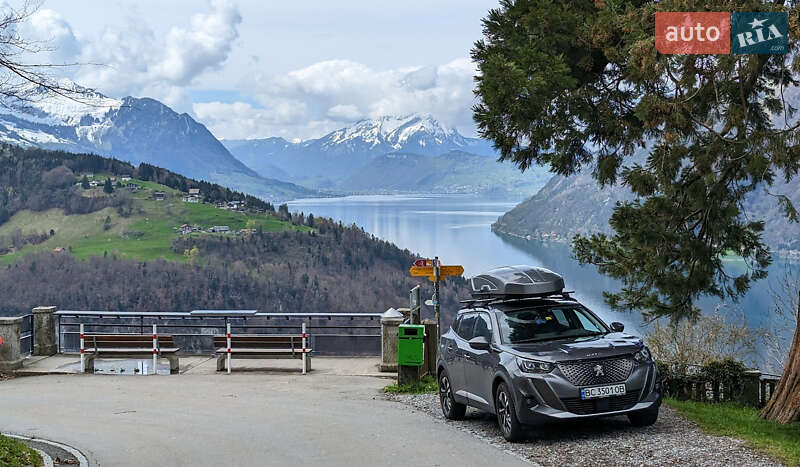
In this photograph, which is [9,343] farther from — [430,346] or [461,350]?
[461,350]

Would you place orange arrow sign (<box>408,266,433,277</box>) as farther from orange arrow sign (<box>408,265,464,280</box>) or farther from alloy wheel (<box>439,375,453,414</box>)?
alloy wheel (<box>439,375,453,414</box>)

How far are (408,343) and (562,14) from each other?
600 centimetres

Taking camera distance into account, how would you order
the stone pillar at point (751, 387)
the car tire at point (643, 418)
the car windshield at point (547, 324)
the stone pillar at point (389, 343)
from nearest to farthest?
the car tire at point (643, 418) < the car windshield at point (547, 324) < the stone pillar at point (751, 387) < the stone pillar at point (389, 343)

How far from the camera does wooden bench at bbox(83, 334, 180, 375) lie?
18.2 metres

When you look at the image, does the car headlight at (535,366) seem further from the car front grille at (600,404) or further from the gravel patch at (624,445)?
the gravel patch at (624,445)

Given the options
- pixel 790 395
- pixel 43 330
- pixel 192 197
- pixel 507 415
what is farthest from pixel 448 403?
pixel 192 197

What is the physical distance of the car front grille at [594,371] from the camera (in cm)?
948

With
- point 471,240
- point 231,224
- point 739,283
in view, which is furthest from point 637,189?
point 471,240

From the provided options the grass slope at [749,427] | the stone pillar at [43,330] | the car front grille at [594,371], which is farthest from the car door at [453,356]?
the stone pillar at [43,330]

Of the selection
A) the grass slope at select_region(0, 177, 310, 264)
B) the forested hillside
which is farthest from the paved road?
the grass slope at select_region(0, 177, 310, 264)

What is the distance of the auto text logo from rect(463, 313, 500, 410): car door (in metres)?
4.06

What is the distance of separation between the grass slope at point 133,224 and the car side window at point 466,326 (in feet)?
460

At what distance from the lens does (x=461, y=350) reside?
445 inches

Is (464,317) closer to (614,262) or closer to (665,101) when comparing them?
(665,101)
